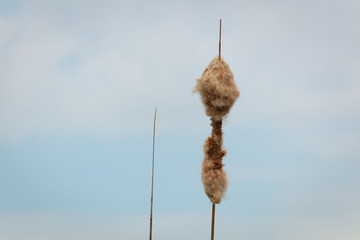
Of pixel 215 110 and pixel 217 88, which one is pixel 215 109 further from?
pixel 217 88

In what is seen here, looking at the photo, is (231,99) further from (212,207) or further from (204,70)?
(212,207)

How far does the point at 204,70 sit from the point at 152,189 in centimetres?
324

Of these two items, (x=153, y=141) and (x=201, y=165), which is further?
(x=153, y=141)

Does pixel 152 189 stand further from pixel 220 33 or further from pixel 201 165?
pixel 220 33

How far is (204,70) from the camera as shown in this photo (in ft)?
42.8

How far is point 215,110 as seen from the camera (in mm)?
12852

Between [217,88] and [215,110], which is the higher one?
[217,88]

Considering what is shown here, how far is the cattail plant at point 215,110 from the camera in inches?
498

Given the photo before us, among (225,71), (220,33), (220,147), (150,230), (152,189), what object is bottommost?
(150,230)

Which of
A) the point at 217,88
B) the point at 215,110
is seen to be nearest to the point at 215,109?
the point at 215,110

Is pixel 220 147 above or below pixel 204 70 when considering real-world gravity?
below

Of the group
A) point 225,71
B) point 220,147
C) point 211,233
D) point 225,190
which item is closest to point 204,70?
point 225,71

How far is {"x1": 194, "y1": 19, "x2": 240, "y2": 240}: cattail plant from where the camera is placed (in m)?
12.6

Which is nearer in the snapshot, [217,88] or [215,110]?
[217,88]
